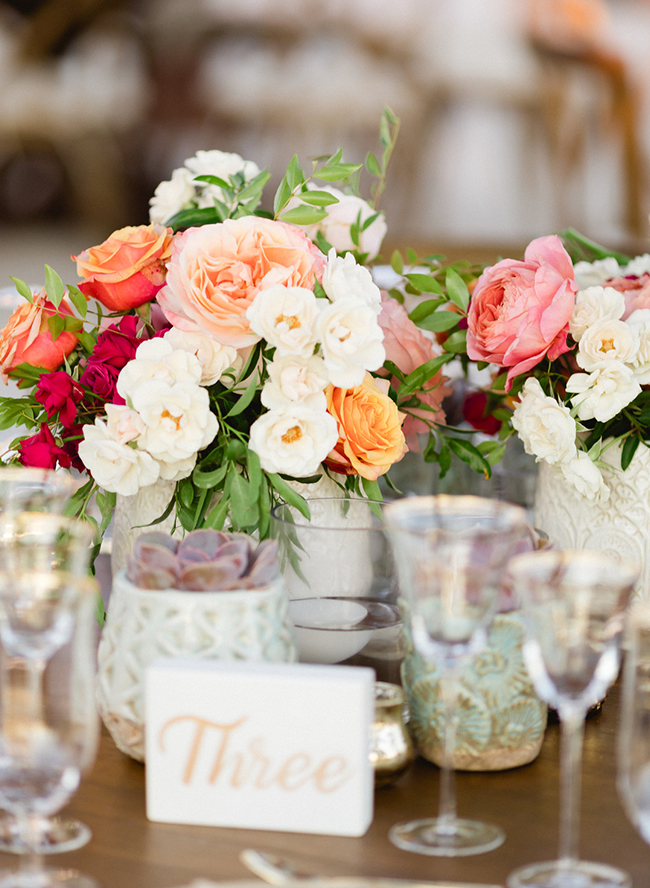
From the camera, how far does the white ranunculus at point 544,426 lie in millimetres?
837

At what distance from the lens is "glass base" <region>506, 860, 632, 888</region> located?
0.56 meters

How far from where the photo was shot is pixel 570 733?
1.83 ft

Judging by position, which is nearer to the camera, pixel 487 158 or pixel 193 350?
pixel 193 350

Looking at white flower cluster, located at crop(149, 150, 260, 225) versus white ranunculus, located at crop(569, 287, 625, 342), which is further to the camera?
white flower cluster, located at crop(149, 150, 260, 225)

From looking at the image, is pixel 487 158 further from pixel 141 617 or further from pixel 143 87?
pixel 141 617

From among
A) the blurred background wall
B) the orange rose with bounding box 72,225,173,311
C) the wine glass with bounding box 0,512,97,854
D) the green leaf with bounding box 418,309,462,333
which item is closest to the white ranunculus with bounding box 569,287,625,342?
the green leaf with bounding box 418,309,462,333

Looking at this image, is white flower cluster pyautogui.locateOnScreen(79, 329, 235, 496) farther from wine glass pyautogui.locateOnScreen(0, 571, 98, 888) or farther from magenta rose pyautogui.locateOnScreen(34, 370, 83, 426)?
wine glass pyautogui.locateOnScreen(0, 571, 98, 888)

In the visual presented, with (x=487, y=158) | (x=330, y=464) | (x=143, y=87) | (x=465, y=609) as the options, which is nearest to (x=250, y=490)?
(x=330, y=464)

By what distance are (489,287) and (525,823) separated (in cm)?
45

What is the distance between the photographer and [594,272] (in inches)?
40.0

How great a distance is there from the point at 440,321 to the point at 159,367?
1.01 feet

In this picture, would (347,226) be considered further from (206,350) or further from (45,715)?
(45,715)

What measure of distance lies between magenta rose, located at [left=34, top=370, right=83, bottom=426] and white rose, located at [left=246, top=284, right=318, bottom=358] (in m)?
0.18

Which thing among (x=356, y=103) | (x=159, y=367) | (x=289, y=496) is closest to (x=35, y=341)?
(x=159, y=367)
